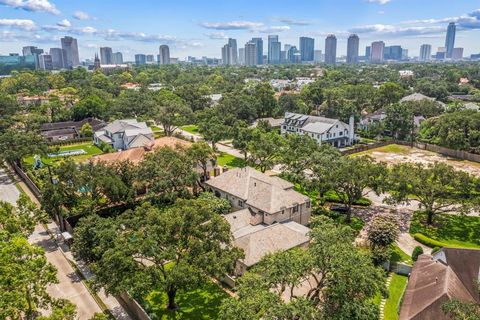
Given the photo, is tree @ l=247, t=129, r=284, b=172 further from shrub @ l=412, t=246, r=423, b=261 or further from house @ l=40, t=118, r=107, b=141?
house @ l=40, t=118, r=107, b=141

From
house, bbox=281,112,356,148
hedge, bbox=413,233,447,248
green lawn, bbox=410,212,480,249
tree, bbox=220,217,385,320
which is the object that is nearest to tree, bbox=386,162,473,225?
green lawn, bbox=410,212,480,249

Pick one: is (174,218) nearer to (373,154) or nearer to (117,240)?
(117,240)

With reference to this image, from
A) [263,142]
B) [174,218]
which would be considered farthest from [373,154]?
[174,218]

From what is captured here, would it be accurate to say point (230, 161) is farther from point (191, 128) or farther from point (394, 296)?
point (394, 296)

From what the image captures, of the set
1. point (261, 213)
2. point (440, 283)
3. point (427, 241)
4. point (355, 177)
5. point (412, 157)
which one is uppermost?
point (355, 177)

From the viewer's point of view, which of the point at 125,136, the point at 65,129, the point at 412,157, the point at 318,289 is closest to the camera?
the point at 318,289

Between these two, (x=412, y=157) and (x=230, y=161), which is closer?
(x=230, y=161)

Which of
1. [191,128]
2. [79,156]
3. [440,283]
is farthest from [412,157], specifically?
[79,156]

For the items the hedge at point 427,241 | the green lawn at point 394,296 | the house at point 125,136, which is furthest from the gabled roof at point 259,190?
the house at point 125,136
